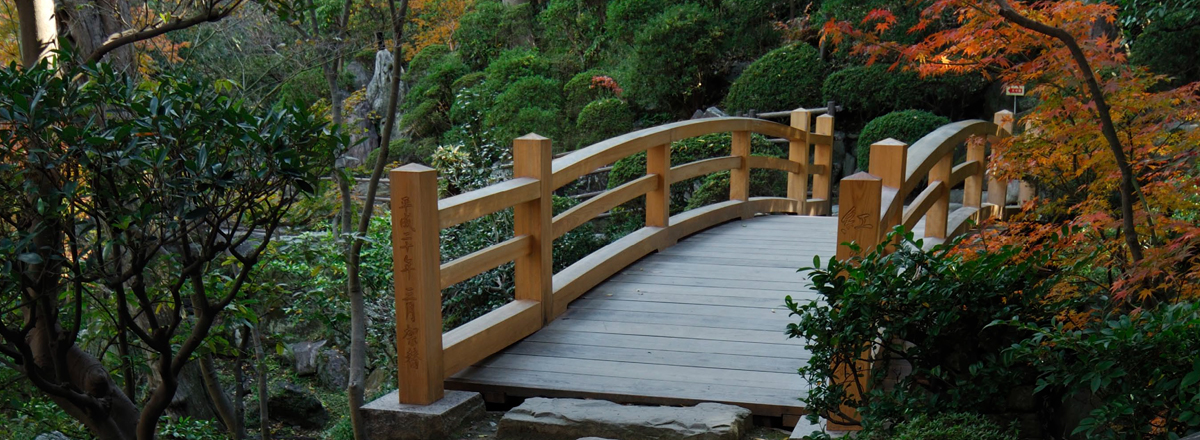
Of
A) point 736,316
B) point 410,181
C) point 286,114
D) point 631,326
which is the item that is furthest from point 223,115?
point 736,316

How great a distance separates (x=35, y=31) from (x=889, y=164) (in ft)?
10.8

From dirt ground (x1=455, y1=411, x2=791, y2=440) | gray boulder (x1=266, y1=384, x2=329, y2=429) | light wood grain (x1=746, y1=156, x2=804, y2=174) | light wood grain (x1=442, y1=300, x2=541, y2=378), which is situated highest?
light wood grain (x1=746, y1=156, x2=804, y2=174)

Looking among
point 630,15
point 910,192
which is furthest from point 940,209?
point 630,15

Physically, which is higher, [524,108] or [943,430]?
[524,108]

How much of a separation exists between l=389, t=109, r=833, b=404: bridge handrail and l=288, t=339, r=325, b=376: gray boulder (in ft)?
20.2

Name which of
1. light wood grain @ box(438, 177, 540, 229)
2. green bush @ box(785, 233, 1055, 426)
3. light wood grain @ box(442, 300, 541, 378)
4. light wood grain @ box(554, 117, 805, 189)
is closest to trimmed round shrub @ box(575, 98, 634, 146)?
light wood grain @ box(554, 117, 805, 189)

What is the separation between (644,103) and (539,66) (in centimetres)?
276

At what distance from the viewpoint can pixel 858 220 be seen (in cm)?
292

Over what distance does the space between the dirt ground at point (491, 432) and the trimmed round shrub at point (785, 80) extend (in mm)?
9787

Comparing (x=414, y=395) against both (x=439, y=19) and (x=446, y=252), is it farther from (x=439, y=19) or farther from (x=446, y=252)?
(x=439, y=19)

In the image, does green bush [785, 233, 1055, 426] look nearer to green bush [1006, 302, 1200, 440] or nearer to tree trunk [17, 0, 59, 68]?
green bush [1006, 302, 1200, 440]

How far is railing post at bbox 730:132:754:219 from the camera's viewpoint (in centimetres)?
669

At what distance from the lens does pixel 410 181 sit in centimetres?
298

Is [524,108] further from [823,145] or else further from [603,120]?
[823,145]
